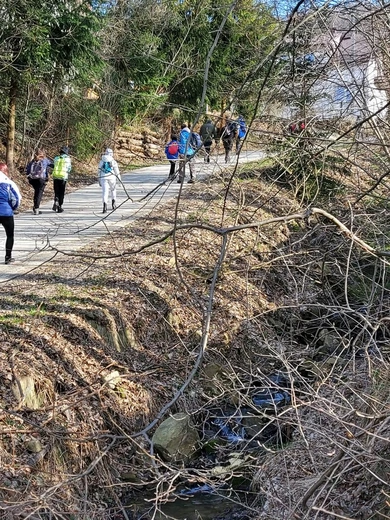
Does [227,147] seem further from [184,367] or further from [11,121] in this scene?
[11,121]

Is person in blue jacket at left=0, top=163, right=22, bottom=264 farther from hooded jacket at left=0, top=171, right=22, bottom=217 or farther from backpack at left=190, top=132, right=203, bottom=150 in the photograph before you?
backpack at left=190, top=132, right=203, bottom=150

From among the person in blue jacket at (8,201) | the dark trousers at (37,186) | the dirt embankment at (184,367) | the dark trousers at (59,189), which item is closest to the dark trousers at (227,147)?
the dirt embankment at (184,367)

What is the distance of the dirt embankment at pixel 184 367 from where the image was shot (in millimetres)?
5109

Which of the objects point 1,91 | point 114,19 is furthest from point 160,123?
point 1,91

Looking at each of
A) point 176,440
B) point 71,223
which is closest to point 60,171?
point 71,223

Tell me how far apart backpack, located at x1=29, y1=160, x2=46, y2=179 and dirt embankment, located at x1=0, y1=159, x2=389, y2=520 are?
3135 mm

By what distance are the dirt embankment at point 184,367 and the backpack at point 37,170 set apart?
10.3 ft

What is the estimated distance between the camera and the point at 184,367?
9.34m

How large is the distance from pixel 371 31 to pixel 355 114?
126cm

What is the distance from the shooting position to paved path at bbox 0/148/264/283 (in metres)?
11.2

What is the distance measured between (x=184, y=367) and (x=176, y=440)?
60.7 inches

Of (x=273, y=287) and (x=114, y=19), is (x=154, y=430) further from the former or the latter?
(x=114, y=19)

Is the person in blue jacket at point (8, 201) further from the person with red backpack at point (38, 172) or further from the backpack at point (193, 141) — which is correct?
the person with red backpack at point (38, 172)

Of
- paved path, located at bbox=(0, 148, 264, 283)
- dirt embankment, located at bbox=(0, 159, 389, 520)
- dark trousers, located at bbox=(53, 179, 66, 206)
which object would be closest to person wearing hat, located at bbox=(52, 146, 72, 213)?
dark trousers, located at bbox=(53, 179, 66, 206)
